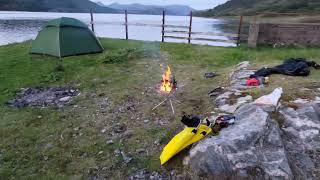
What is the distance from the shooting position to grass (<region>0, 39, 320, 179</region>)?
598cm

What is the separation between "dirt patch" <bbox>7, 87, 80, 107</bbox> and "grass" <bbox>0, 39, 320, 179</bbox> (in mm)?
307

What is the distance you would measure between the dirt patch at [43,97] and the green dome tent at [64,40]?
4.31 m

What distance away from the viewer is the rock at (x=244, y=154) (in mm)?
5020

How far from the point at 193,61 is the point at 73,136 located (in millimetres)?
7630

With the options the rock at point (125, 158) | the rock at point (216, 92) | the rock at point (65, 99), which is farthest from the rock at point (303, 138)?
the rock at point (65, 99)

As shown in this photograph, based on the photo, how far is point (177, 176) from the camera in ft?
17.8

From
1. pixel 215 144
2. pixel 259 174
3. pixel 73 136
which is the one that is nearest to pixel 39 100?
pixel 73 136

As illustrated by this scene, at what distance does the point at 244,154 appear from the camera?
5.17m

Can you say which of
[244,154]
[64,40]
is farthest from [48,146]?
[64,40]

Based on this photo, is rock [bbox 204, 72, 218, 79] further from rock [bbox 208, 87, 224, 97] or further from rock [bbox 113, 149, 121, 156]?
rock [bbox 113, 149, 121, 156]

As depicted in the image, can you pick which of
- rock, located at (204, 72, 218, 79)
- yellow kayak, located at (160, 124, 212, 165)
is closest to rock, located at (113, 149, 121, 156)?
yellow kayak, located at (160, 124, 212, 165)

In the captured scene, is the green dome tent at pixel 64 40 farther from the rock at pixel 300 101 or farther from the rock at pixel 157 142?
the rock at pixel 300 101

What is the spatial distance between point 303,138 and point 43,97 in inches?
274

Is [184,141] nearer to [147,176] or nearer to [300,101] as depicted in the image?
[147,176]
